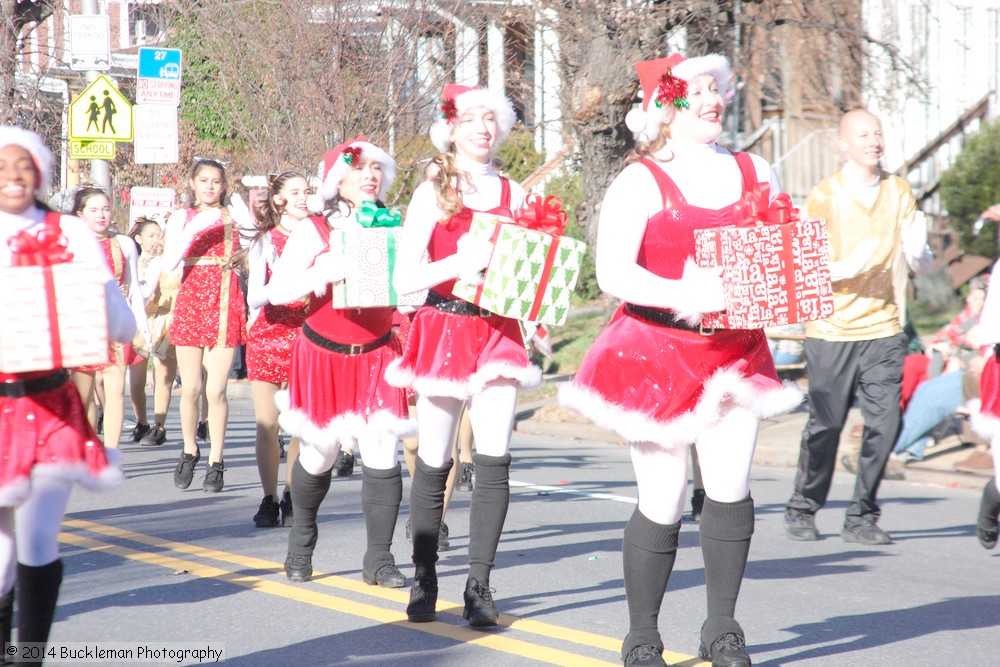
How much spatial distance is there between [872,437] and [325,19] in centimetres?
856

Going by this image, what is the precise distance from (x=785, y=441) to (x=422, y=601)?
6702mm

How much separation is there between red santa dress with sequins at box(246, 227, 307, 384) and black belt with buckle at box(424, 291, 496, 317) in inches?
92.9

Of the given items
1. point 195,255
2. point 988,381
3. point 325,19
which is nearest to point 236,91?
point 325,19

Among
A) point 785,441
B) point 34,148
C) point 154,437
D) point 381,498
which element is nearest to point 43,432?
point 34,148

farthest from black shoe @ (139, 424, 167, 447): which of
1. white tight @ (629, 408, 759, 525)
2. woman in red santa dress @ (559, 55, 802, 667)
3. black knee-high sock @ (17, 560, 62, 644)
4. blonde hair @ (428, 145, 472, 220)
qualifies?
white tight @ (629, 408, 759, 525)

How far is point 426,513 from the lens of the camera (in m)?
5.17

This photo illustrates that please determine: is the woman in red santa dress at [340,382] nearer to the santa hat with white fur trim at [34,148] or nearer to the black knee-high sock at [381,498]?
the black knee-high sock at [381,498]

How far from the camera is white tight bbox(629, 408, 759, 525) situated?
4164 millimetres

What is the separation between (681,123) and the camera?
4.30 m

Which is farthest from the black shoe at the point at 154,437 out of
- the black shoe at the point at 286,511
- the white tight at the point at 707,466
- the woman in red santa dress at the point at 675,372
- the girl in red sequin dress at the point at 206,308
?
the white tight at the point at 707,466

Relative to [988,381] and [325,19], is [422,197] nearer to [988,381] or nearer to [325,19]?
[988,381]

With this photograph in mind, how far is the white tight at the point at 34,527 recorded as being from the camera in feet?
12.3

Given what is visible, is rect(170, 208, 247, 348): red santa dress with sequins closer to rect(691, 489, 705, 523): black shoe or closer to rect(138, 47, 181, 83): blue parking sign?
rect(691, 489, 705, 523): black shoe

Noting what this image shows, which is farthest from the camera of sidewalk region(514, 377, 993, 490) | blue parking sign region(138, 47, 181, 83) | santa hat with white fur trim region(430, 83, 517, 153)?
blue parking sign region(138, 47, 181, 83)
